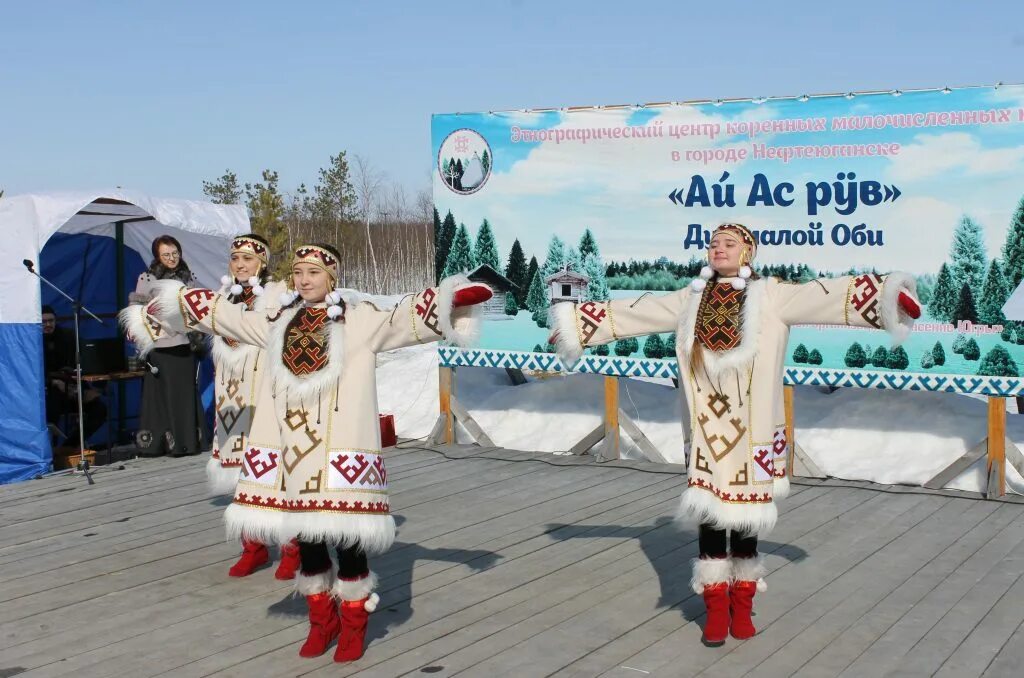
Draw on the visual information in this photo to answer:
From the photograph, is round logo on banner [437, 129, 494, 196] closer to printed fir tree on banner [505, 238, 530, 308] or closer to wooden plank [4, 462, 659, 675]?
printed fir tree on banner [505, 238, 530, 308]

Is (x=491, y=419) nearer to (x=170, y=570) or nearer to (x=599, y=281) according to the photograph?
(x=599, y=281)

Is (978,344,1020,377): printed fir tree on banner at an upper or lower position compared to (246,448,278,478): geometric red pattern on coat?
upper

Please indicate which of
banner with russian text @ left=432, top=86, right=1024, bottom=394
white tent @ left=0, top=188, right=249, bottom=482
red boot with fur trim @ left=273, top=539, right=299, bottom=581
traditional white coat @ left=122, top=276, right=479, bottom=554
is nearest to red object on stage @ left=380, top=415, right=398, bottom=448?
banner with russian text @ left=432, top=86, right=1024, bottom=394

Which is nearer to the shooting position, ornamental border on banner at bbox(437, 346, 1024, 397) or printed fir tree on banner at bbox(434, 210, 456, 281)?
ornamental border on banner at bbox(437, 346, 1024, 397)

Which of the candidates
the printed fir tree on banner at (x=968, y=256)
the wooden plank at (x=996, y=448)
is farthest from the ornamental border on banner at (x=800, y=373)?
the printed fir tree on banner at (x=968, y=256)

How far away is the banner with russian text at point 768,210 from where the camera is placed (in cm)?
770

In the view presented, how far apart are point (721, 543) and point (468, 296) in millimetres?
1573

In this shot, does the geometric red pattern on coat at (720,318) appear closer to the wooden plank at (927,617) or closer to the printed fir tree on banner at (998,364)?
the wooden plank at (927,617)

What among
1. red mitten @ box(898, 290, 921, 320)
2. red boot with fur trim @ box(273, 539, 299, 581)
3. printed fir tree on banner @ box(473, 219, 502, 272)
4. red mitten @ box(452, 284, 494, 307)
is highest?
printed fir tree on banner @ box(473, 219, 502, 272)

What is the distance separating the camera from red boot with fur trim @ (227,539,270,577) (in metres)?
6.09

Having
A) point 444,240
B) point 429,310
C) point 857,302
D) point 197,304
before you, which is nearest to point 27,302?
point 444,240

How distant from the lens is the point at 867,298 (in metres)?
4.63

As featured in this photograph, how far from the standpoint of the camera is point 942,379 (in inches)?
309

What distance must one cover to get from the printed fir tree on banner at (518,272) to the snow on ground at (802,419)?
4.06 feet
